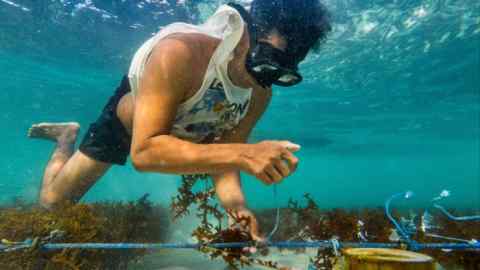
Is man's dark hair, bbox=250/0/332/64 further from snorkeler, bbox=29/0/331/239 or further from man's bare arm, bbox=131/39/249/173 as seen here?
man's bare arm, bbox=131/39/249/173

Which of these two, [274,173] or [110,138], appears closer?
[274,173]

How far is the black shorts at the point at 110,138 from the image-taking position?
553 cm

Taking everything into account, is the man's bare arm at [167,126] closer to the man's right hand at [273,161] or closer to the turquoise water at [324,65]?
the man's right hand at [273,161]

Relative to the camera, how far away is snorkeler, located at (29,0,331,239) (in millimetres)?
2443

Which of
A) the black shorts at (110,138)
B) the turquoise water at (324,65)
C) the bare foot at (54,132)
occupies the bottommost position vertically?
the black shorts at (110,138)

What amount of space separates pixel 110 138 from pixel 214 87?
2.71 metres

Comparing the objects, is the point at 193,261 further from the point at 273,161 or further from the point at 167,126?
the point at 273,161

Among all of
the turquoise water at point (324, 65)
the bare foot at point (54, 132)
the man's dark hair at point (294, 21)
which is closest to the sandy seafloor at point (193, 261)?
the man's dark hair at point (294, 21)

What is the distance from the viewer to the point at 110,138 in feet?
18.6

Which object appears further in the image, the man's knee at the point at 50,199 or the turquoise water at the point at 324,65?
the turquoise water at the point at 324,65

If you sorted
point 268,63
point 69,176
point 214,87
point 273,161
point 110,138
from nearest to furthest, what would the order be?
1. point 273,161
2. point 268,63
3. point 214,87
4. point 110,138
5. point 69,176

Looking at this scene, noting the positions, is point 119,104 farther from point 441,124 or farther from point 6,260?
point 441,124

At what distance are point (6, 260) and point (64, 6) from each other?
11027 millimetres

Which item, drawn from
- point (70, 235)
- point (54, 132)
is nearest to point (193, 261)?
point (70, 235)
